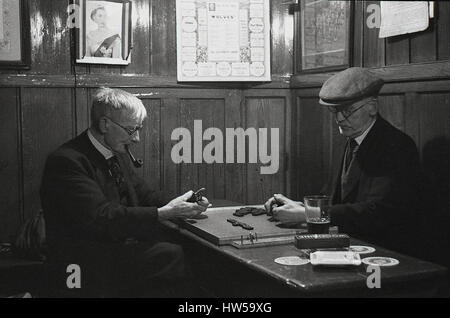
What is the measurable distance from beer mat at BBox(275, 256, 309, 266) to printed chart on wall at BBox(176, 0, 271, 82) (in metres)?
2.50

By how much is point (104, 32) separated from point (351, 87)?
2002mm

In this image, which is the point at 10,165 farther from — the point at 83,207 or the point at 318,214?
the point at 318,214

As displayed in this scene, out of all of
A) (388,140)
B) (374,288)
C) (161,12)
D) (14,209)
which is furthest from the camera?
(161,12)

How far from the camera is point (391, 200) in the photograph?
2.65m

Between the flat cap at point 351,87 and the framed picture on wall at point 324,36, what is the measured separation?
0.81m

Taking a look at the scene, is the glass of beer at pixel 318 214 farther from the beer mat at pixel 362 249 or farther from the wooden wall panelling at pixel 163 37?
the wooden wall panelling at pixel 163 37

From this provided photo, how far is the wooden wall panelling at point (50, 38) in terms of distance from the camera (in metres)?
3.91

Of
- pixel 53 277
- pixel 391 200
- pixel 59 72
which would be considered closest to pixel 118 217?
pixel 53 277

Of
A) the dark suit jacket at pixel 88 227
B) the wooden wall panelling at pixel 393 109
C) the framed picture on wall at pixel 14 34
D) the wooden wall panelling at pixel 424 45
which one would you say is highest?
the framed picture on wall at pixel 14 34

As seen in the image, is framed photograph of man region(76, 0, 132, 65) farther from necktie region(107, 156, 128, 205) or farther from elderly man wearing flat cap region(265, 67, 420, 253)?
elderly man wearing flat cap region(265, 67, 420, 253)

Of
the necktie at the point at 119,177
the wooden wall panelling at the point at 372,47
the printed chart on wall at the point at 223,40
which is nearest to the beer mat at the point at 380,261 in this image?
the necktie at the point at 119,177

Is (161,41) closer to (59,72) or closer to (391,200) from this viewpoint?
(59,72)

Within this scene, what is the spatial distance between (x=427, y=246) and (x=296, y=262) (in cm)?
135

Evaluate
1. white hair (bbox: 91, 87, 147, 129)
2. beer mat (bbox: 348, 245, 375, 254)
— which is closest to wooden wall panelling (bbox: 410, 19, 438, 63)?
beer mat (bbox: 348, 245, 375, 254)
